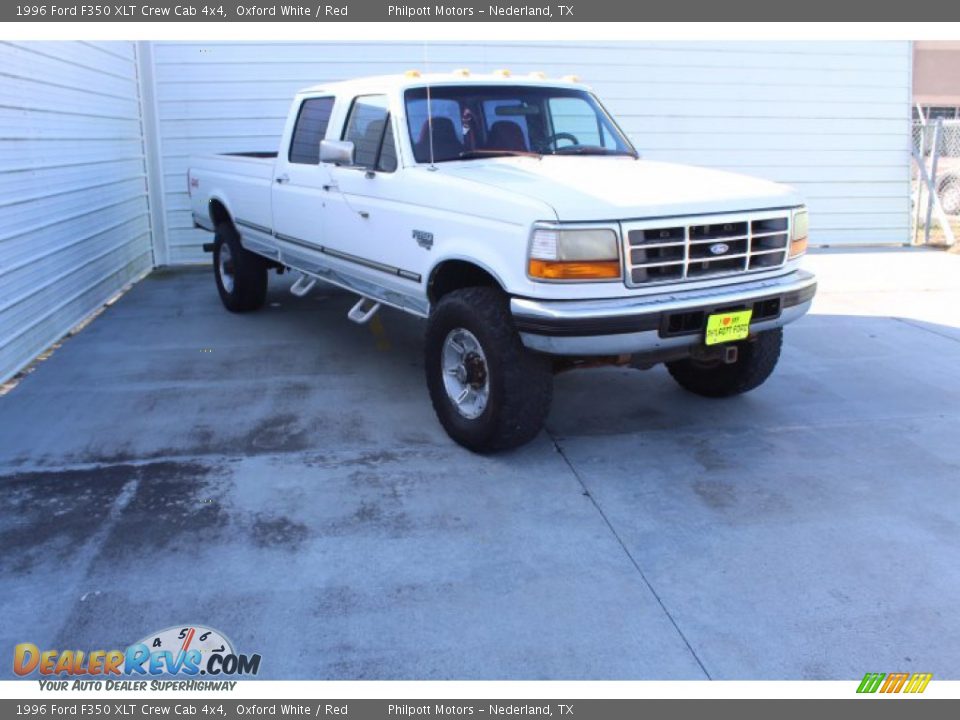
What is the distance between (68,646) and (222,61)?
30.7ft

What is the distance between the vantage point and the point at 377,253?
18.5 ft

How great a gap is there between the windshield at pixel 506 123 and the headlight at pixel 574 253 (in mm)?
1428

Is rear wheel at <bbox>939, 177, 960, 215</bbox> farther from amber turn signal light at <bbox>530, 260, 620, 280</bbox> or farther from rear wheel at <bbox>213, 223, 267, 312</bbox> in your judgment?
amber turn signal light at <bbox>530, 260, 620, 280</bbox>

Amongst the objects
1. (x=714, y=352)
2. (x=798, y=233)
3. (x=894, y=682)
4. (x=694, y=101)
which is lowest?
(x=894, y=682)

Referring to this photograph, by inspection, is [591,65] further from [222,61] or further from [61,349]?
[61,349]

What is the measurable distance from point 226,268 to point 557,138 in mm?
4147

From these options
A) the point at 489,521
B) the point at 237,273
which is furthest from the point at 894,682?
the point at 237,273

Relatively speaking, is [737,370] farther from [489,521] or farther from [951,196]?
[951,196]

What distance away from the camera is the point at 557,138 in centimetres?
582

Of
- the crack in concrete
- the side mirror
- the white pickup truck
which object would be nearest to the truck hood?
the white pickup truck

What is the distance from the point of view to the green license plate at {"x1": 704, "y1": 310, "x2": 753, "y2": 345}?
446 centimetres

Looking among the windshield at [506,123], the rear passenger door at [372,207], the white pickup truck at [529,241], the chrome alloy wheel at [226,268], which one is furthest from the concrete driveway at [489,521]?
the chrome alloy wheel at [226,268]

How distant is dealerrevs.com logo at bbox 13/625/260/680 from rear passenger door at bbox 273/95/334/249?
3745 mm

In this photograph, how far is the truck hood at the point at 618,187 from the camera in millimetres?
4297
